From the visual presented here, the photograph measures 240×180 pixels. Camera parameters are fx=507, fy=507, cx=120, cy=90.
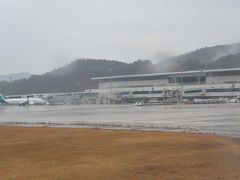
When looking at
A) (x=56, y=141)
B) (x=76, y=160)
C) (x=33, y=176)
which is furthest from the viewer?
(x=56, y=141)

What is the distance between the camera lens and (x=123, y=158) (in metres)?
24.1

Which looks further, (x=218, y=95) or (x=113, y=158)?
(x=218, y=95)

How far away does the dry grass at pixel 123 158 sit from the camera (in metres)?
19.4

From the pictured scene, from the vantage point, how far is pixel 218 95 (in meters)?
186

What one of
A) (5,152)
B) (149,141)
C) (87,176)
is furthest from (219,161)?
(5,152)

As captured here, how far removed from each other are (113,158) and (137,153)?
2166 millimetres

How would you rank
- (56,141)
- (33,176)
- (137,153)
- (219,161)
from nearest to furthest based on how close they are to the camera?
(33,176)
(219,161)
(137,153)
(56,141)

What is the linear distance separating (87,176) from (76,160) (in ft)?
15.8

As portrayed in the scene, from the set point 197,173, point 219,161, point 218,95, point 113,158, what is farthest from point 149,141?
point 218,95

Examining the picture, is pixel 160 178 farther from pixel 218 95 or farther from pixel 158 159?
pixel 218 95

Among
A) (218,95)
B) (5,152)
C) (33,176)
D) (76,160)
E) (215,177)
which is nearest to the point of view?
(215,177)

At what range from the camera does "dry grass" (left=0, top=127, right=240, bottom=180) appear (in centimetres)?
1938

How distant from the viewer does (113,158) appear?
24219 millimetres

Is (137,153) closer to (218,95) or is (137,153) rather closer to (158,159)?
(158,159)
